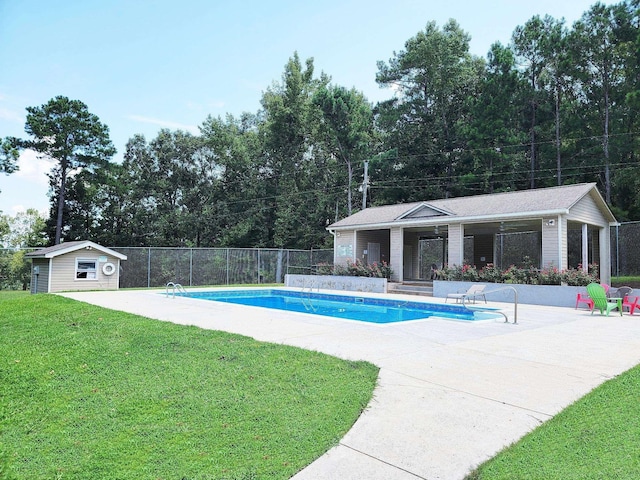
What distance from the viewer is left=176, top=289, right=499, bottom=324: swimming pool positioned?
36.3ft

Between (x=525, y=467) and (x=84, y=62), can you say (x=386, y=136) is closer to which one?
(x=84, y=62)

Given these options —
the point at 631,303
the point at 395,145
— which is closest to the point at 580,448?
the point at 631,303

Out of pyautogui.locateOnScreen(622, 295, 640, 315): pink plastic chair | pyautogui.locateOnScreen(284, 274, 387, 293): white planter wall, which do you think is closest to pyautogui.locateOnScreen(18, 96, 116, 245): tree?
pyautogui.locateOnScreen(284, 274, 387, 293): white planter wall

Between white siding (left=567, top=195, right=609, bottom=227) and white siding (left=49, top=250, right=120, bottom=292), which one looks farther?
white siding (left=49, top=250, right=120, bottom=292)

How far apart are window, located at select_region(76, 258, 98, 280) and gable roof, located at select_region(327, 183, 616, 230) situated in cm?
1151

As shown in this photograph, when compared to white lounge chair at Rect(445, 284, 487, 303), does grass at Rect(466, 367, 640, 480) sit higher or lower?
lower

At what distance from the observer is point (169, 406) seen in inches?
139

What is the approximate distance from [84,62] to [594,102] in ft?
84.6

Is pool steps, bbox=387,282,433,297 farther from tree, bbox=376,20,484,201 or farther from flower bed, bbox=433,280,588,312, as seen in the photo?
tree, bbox=376,20,484,201

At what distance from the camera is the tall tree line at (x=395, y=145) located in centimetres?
2331

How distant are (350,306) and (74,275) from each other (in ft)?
39.7

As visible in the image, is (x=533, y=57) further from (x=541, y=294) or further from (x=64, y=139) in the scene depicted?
(x=64, y=139)

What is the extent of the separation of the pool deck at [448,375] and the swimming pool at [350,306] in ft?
7.12

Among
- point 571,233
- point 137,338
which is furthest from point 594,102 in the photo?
point 137,338
